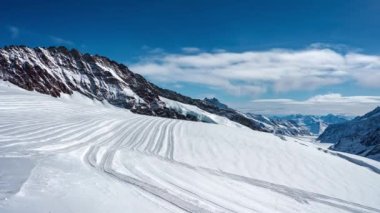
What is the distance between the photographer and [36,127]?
17344 mm

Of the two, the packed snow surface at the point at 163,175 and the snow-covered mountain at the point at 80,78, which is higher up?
the snow-covered mountain at the point at 80,78

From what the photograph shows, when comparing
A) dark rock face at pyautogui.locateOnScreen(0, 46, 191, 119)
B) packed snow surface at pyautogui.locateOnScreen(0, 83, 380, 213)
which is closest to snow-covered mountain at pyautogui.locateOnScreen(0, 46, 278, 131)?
dark rock face at pyautogui.locateOnScreen(0, 46, 191, 119)

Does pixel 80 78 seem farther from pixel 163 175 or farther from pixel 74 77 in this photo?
pixel 163 175

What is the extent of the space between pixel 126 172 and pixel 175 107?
124m

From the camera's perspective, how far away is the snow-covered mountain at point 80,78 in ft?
325

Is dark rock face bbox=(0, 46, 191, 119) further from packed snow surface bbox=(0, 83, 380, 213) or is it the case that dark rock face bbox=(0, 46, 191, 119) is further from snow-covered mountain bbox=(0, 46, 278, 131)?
packed snow surface bbox=(0, 83, 380, 213)

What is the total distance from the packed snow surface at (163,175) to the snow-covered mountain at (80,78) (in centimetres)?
8569

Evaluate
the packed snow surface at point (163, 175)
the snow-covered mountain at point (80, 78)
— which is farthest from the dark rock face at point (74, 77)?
the packed snow surface at point (163, 175)

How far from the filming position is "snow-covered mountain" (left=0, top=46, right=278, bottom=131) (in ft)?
325

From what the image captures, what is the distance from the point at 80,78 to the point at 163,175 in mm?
121108

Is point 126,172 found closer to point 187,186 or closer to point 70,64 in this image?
point 187,186

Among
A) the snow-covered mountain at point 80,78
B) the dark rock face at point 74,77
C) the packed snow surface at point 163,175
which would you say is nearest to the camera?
the packed snow surface at point 163,175

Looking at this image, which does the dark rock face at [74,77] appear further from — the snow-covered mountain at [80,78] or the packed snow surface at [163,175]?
the packed snow surface at [163,175]

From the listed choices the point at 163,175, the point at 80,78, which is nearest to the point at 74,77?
the point at 80,78
